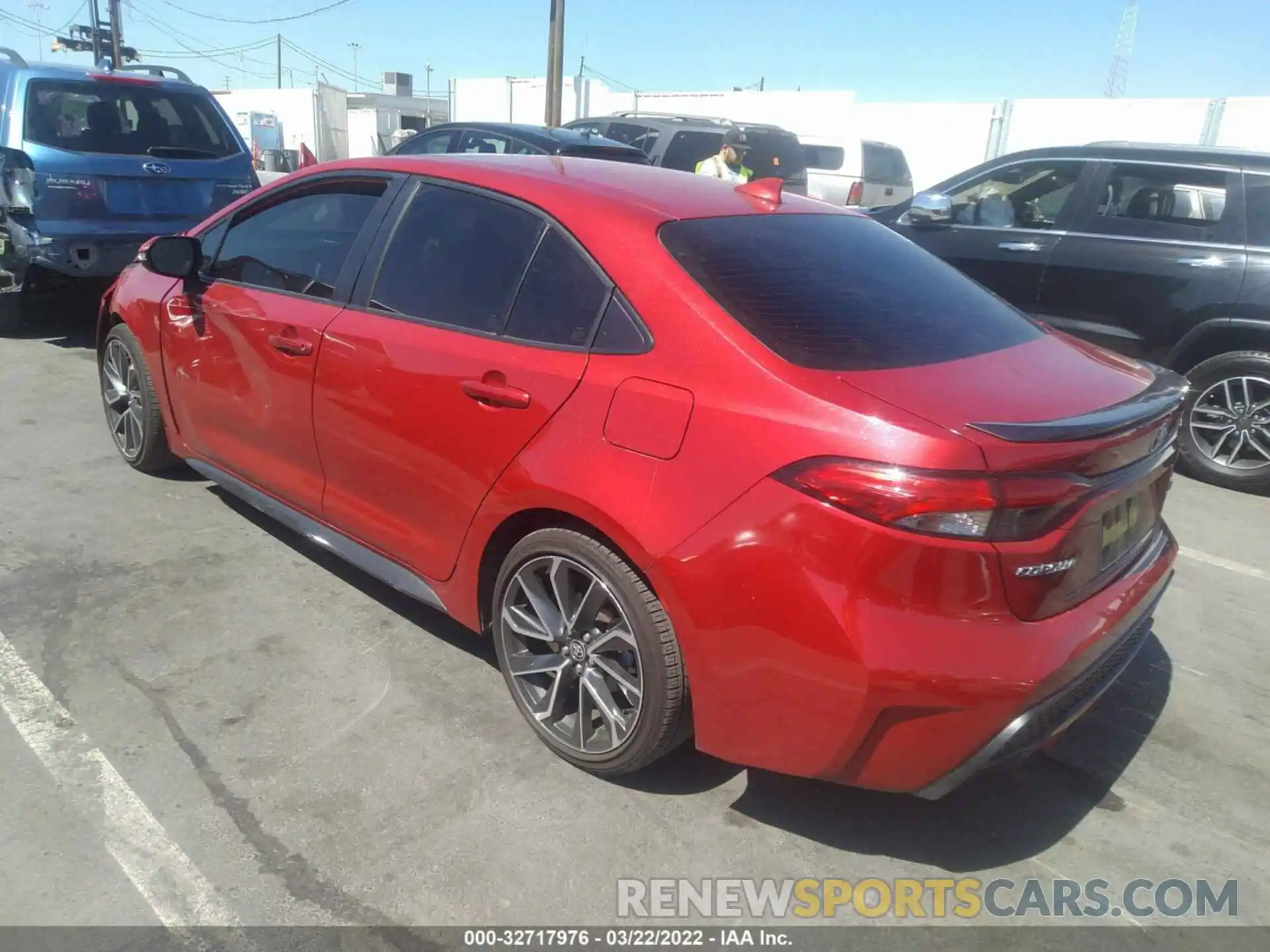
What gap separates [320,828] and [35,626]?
1.64 meters

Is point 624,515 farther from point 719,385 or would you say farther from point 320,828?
point 320,828

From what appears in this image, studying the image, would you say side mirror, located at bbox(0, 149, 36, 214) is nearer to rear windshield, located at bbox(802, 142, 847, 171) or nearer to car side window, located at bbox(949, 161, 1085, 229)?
car side window, located at bbox(949, 161, 1085, 229)

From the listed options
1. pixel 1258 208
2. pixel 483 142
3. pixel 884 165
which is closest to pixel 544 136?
pixel 483 142

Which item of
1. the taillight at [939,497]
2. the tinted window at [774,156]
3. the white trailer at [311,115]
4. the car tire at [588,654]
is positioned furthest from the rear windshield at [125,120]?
the white trailer at [311,115]

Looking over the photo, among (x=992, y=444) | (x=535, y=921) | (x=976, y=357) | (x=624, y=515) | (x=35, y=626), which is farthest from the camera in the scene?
(x=35, y=626)

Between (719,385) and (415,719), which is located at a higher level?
(719,385)

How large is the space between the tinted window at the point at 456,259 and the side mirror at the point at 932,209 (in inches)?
172

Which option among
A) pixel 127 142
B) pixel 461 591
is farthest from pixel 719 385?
pixel 127 142

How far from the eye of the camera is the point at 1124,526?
253cm

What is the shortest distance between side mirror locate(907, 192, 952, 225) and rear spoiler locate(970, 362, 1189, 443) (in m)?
4.16

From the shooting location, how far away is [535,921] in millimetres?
2318

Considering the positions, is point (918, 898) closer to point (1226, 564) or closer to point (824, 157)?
point (1226, 564)

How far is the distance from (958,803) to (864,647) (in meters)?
0.96

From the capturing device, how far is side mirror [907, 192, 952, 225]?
6.68 m
